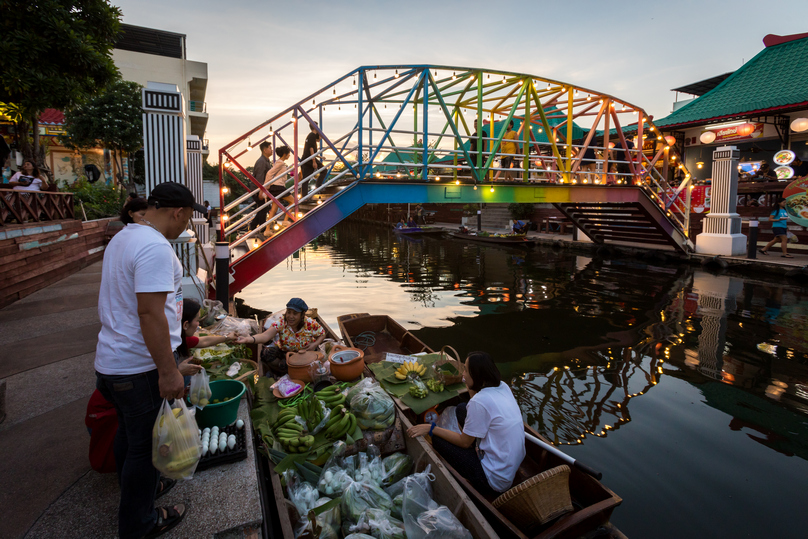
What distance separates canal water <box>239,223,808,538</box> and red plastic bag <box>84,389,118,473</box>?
4038 millimetres

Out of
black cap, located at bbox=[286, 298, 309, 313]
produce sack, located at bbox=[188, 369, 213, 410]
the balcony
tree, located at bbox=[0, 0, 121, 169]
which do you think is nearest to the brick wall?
tree, located at bbox=[0, 0, 121, 169]

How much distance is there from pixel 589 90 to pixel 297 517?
12915 millimetres

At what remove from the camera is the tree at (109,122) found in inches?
927

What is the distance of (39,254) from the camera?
29.4 feet

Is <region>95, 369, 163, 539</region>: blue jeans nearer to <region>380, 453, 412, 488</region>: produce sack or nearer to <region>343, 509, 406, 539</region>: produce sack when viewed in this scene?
<region>343, 509, 406, 539</region>: produce sack

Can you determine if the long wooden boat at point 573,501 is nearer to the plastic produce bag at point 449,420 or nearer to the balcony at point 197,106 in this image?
the plastic produce bag at point 449,420

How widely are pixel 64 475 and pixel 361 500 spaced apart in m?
2.07

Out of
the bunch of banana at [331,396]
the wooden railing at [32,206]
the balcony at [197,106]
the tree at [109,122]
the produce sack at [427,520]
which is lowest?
the produce sack at [427,520]

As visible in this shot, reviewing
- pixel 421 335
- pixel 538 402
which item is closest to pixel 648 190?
pixel 421 335

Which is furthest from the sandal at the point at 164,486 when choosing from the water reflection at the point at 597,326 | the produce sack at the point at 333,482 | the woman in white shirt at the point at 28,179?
the woman in white shirt at the point at 28,179

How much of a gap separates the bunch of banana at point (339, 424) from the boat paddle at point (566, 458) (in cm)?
155

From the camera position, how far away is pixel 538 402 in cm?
590

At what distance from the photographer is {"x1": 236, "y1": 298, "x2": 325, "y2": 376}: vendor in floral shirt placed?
5.32 metres

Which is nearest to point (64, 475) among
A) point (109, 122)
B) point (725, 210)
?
point (725, 210)
